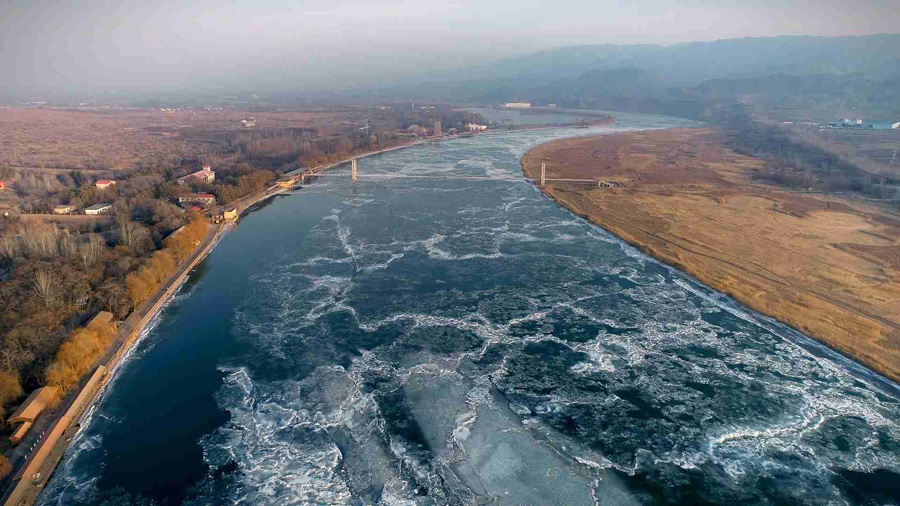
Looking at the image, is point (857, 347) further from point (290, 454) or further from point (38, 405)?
point (38, 405)

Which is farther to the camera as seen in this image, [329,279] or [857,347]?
[329,279]

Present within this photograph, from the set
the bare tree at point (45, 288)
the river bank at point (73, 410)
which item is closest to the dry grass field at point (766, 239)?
the river bank at point (73, 410)

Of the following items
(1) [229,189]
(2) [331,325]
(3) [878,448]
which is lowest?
(3) [878,448]

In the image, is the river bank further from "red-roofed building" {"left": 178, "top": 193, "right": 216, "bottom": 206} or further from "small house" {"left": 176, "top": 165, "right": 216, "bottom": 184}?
"small house" {"left": 176, "top": 165, "right": 216, "bottom": 184}

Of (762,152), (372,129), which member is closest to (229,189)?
(372,129)

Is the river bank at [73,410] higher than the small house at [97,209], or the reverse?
the small house at [97,209]

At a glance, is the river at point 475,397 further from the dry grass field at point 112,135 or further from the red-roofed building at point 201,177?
the dry grass field at point 112,135

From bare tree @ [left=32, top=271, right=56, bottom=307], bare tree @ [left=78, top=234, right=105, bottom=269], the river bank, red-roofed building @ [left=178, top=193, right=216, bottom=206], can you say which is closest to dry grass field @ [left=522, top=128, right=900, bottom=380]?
the river bank

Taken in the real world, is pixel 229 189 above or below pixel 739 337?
above
